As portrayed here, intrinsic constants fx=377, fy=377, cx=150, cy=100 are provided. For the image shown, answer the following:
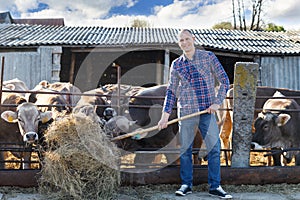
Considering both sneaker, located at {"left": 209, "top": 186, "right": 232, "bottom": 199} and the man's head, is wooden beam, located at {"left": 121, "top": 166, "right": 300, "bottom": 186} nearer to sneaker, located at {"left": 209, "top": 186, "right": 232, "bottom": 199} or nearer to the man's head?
sneaker, located at {"left": 209, "top": 186, "right": 232, "bottom": 199}

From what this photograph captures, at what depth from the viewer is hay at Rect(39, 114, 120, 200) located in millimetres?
3979

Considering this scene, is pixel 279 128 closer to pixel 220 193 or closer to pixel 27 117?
pixel 220 193

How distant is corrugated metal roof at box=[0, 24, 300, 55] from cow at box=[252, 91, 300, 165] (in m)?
6.59

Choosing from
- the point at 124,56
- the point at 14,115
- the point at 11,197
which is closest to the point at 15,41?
the point at 124,56

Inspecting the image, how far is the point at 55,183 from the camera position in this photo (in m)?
3.99

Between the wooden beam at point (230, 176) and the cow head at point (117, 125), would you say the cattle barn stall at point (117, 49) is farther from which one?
the wooden beam at point (230, 176)

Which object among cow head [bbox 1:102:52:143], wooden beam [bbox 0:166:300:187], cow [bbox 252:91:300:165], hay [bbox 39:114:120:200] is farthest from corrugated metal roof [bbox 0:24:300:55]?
hay [bbox 39:114:120:200]

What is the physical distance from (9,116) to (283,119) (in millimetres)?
4020

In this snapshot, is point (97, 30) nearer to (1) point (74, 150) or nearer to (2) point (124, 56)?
(2) point (124, 56)

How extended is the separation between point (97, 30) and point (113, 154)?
39.9ft

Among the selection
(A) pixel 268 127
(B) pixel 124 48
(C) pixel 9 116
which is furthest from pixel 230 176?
(B) pixel 124 48

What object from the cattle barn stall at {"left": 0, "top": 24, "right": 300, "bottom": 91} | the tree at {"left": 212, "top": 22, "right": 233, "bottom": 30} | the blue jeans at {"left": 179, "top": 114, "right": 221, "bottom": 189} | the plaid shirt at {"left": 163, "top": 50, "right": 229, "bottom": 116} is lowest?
the blue jeans at {"left": 179, "top": 114, "right": 221, "bottom": 189}

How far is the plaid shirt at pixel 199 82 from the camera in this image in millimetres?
4215

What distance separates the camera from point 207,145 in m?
4.26
